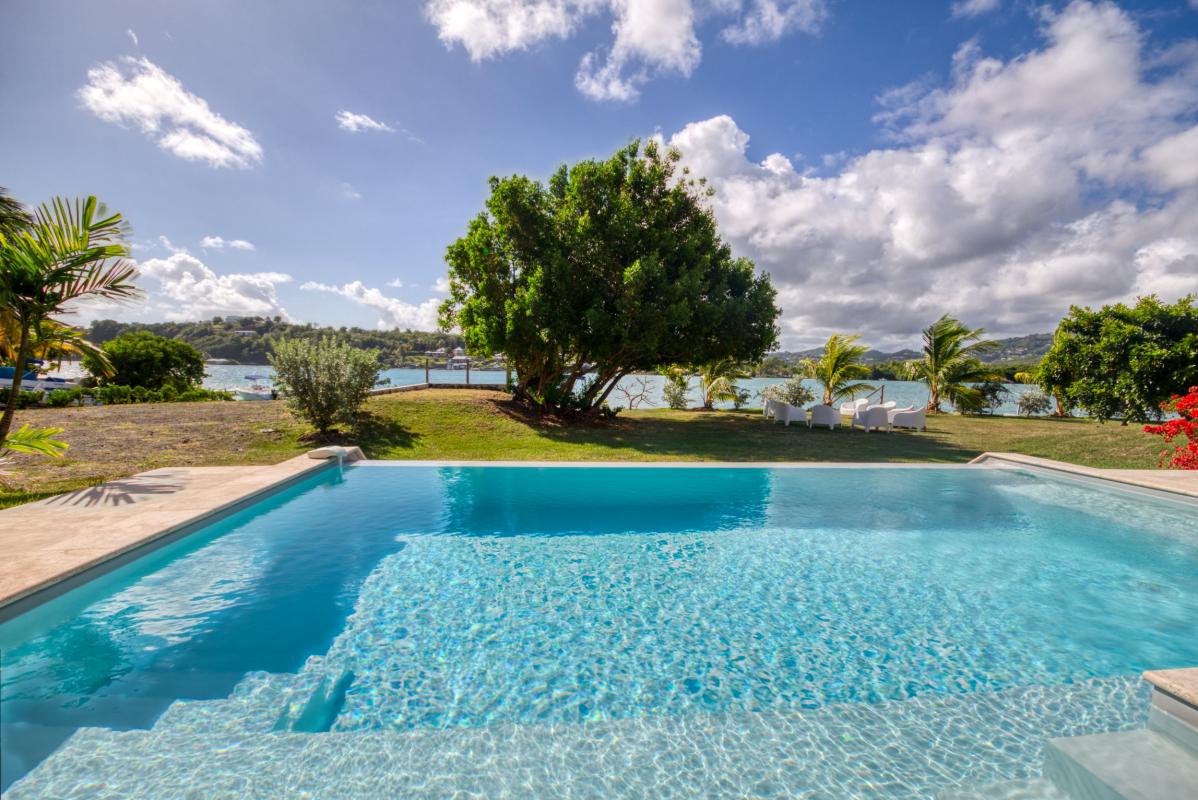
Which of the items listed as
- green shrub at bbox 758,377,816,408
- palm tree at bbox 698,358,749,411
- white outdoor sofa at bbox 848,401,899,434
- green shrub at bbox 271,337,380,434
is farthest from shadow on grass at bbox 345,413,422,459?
green shrub at bbox 758,377,816,408

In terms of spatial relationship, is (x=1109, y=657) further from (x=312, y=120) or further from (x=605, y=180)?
(x=312, y=120)

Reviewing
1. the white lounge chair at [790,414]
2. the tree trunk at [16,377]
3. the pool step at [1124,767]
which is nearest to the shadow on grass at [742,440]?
the white lounge chair at [790,414]

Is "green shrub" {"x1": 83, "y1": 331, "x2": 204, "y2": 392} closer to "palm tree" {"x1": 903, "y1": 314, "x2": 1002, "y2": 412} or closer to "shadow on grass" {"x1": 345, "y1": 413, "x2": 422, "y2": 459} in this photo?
"shadow on grass" {"x1": 345, "y1": 413, "x2": 422, "y2": 459}

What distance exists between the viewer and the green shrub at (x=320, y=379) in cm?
1148

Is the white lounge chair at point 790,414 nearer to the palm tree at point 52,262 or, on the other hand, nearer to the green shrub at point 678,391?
the green shrub at point 678,391

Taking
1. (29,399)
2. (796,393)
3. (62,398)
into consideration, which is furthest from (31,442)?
(796,393)

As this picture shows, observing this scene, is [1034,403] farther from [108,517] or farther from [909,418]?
[108,517]

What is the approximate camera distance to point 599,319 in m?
13.4

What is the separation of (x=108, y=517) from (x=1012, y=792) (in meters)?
8.79

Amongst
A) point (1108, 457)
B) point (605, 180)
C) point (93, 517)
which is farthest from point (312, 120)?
point (1108, 457)

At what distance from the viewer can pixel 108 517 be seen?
5707 mm

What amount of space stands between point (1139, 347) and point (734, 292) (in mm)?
11035

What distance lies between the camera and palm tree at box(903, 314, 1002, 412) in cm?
2350

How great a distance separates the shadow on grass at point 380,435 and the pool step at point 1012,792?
11301 mm
